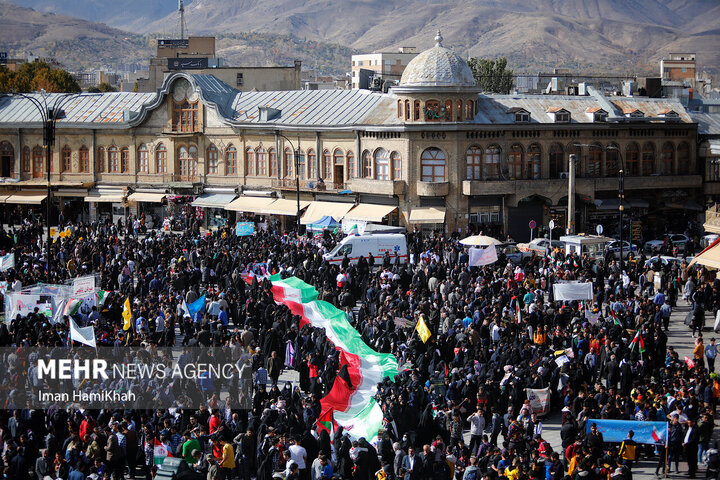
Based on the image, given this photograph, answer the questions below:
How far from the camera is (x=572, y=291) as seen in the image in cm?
3241

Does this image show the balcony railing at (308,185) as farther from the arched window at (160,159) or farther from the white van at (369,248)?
the white van at (369,248)

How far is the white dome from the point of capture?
53.1 metres

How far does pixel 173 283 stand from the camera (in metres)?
36.1

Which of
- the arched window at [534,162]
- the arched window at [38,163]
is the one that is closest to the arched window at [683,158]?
the arched window at [534,162]

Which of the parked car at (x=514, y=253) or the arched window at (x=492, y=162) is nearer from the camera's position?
the parked car at (x=514, y=253)

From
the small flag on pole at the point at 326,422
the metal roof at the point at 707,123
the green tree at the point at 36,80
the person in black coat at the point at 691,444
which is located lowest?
the person in black coat at the point at 691,444

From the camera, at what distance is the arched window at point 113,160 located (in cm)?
6569

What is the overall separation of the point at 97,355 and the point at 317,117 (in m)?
36.0

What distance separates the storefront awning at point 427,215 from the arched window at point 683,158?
15.4 m

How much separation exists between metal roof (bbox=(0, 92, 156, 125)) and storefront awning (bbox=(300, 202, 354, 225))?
1538 centimetres

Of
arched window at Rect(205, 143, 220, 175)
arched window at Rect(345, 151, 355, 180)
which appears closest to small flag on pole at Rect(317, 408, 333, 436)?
arched window at Rect(345, 151, 355, 180)

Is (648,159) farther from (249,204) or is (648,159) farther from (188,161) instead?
(188,161)

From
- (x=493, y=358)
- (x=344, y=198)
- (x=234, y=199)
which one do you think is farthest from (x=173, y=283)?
(x=234, y=199)

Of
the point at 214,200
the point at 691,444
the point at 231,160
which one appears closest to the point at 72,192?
the point at 214,200
